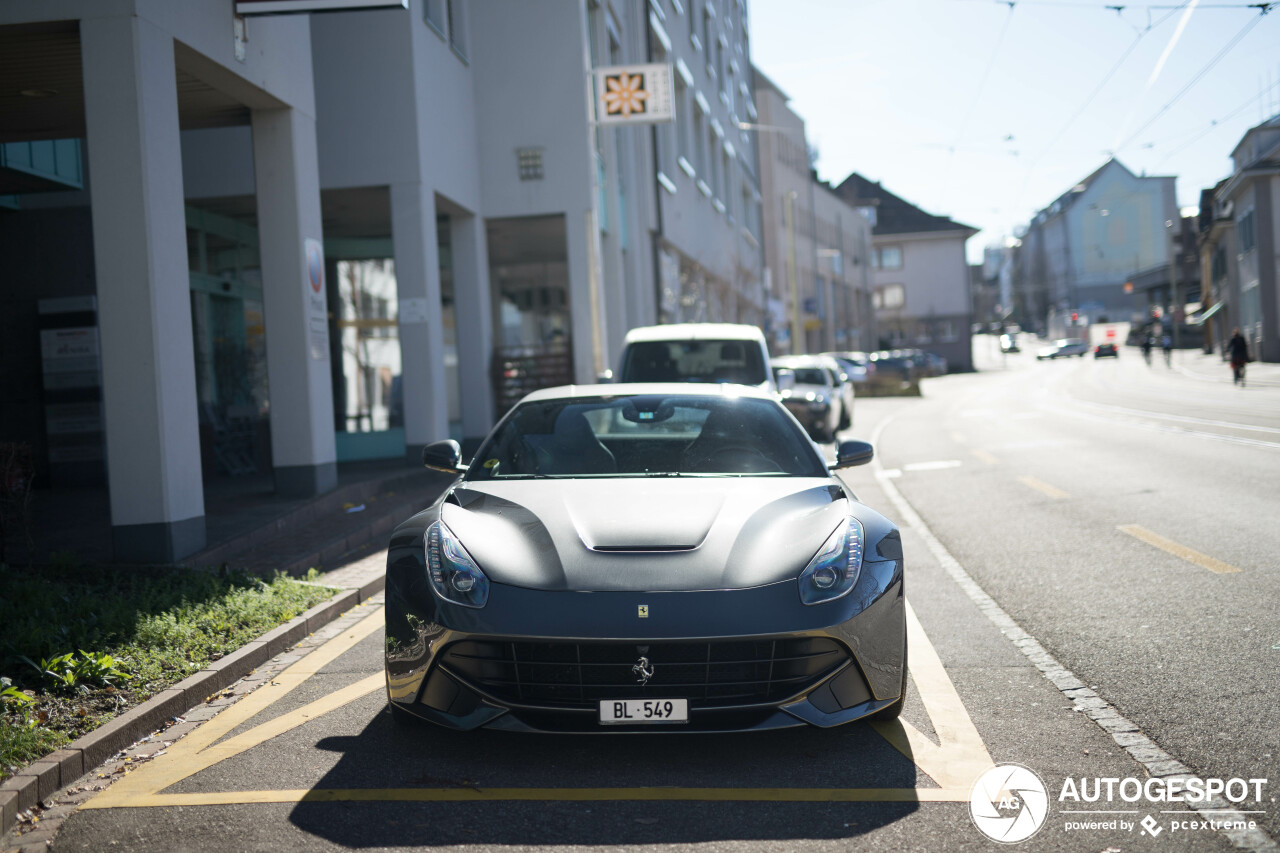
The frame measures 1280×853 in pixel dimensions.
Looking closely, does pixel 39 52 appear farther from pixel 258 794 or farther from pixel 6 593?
pixel 258 794

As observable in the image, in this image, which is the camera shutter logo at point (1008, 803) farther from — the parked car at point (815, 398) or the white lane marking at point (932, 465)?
the parked car at point (815, 398)

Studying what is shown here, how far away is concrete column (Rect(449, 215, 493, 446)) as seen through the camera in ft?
58.5

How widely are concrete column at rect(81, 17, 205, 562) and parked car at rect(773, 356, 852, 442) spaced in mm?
12715

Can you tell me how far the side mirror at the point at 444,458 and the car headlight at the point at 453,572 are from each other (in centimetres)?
115

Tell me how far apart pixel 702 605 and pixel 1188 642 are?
285cm

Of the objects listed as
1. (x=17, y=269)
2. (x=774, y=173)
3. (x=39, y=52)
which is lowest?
(x=17, y=269)

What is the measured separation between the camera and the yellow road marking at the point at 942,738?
3.94 metres

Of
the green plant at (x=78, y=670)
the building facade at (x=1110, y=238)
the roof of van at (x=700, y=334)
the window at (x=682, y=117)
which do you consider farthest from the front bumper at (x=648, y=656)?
the building facade at (x=1110, y=238)

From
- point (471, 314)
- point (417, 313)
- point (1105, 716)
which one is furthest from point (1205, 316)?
point (1105, 716)

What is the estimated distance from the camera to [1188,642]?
5445mm

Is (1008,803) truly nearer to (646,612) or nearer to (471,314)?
(646,612)

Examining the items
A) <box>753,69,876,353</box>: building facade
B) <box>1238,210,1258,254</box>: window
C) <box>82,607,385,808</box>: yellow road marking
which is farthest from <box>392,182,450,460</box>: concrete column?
<box>1238,210,1258,254</box>: window

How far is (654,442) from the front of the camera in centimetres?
542

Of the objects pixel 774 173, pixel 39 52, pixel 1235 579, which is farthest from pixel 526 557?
pixel 774 173
